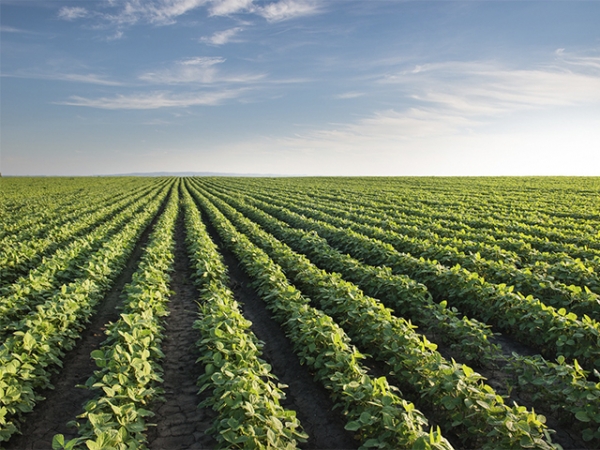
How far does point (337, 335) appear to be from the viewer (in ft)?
16.3

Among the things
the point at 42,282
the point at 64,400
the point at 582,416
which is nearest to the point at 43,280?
the point at 42,282

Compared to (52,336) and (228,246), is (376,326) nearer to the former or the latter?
(52,336)

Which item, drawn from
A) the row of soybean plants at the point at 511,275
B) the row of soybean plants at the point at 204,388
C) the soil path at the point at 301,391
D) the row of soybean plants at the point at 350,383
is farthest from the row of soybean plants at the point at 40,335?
the row of soybean plants at the point at 511,275

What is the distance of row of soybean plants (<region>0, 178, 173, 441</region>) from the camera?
170 inches

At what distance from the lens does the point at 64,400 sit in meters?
4.97

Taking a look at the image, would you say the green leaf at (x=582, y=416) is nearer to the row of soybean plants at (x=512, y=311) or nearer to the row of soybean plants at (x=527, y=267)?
the row of soybean plants at (x=512, y=311)

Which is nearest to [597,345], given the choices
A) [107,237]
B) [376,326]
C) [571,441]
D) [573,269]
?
[571,441]

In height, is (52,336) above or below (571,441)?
above

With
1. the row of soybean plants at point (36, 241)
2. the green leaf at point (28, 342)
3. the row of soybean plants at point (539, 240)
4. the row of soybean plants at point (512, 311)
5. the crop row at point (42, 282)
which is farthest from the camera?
the row of soybean plants at point (36, 241)

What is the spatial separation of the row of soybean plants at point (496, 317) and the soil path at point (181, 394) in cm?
376

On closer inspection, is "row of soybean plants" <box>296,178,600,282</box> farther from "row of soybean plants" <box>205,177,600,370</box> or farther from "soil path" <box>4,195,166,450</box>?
"soil path" <box>4,195,166,450</box>

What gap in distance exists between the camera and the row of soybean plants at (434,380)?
358 cm

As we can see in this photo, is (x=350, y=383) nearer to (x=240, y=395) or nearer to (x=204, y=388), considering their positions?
(x=240, y=395)

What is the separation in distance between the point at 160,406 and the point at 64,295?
334 centimetres
